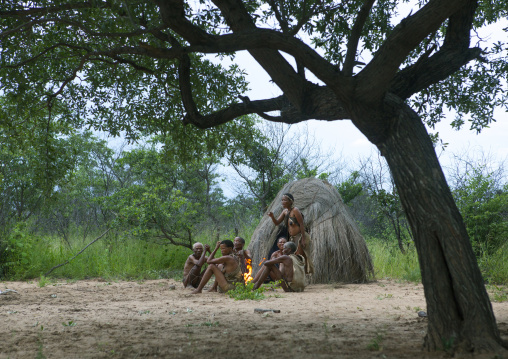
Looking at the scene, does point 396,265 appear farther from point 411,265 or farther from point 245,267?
point 245,267

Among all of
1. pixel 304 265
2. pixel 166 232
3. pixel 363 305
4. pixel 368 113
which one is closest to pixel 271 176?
Result: pixel 166 232

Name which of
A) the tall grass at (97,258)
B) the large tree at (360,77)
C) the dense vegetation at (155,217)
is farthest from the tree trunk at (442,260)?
the tall grass at (97,258)

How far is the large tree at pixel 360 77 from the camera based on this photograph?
342cm

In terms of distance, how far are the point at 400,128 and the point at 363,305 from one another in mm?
3589

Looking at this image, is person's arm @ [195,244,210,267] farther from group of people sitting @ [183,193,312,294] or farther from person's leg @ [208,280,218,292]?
person's leg @ [208,280,218,292]

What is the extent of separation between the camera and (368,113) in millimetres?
3922

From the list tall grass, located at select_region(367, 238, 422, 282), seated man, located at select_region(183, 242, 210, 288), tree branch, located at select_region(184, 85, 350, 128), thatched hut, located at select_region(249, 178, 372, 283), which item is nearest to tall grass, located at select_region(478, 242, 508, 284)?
tall grass, located at select_region(367, 238, 422, 282)

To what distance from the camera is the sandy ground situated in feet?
12.5

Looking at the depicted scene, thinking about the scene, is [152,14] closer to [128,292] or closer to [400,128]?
[400,128]

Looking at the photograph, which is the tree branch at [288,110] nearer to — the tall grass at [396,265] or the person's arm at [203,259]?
the person's arm at [203,259]

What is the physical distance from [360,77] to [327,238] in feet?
21.1

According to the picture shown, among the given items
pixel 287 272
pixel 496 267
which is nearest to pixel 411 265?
pixel 496 267

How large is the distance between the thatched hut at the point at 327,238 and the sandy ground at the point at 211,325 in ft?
4.56

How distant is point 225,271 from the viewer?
8.34 metres
